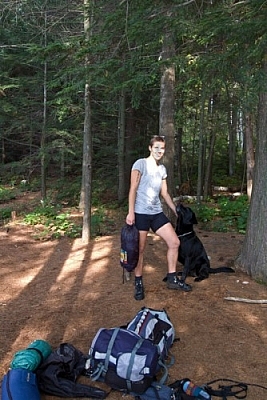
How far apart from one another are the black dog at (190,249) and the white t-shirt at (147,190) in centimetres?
69

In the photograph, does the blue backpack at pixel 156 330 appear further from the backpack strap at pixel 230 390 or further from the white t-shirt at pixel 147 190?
the white t-shirt at pixel 147 190

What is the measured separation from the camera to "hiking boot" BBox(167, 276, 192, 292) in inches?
198

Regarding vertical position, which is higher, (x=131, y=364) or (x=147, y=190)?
(x=147, y=190)

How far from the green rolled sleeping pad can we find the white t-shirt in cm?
203

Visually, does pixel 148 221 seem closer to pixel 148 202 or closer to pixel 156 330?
pixel 148 202

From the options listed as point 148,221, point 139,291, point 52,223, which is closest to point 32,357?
point 139,291

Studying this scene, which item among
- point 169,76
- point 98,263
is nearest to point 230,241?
point 98,263

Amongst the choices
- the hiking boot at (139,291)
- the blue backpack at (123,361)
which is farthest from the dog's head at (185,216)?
the blue backpack at (123,361)

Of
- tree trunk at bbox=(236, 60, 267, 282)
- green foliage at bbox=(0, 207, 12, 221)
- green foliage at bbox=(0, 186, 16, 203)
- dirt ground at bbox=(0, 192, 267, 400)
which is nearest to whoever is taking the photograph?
dirt ground at bbox=(0, 192, 267, 400)

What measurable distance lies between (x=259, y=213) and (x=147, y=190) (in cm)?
170

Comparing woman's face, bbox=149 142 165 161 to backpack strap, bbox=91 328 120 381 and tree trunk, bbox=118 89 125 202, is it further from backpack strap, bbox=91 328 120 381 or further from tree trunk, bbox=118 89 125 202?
tree trunk, bbox=118 89 125 202

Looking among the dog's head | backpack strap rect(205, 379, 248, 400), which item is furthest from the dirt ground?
the dog's head

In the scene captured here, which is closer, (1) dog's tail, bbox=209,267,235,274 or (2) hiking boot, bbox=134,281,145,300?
(2) hiking boot, bbox=134,281,145,300

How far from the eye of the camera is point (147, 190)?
4820mm
